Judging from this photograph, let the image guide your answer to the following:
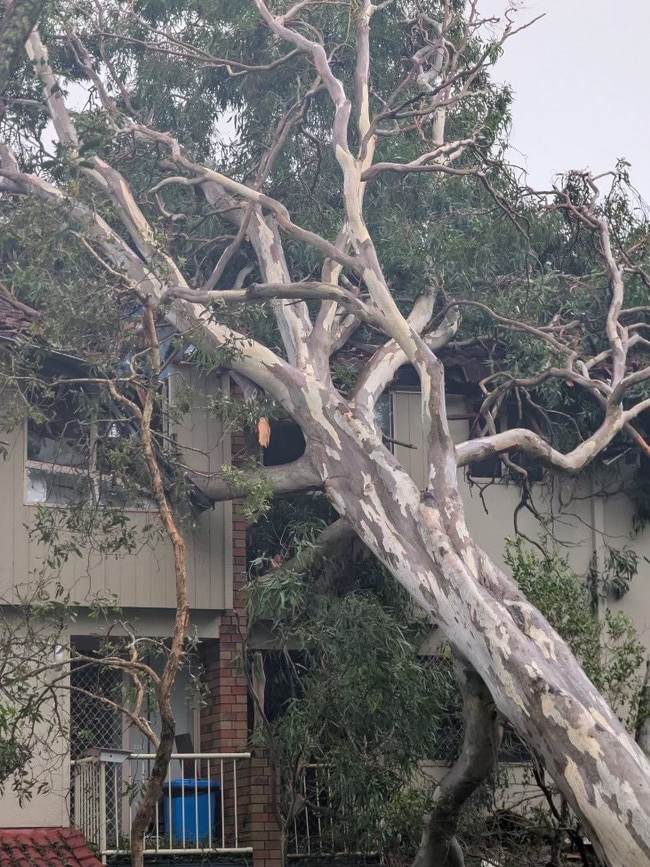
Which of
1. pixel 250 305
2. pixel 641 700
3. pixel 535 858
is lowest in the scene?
pixel 535 858

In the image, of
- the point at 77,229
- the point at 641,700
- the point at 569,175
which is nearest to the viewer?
the point at 641,700

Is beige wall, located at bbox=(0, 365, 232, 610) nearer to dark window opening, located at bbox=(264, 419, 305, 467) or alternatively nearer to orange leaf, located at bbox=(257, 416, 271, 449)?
orange leaf, located at bbox=(257, 416, 271, 449)

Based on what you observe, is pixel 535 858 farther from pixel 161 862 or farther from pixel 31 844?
pixel 31 844

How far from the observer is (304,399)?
13523 mm

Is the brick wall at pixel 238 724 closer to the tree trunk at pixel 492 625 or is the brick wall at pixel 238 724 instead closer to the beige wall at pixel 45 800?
the beige wall at pixel 45 800

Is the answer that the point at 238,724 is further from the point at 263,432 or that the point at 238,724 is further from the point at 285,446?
the point at 285,446

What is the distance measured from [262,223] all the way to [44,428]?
323 cm

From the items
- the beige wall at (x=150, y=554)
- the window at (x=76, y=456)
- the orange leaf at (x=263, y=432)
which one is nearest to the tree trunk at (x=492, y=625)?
the orange leaf at (x=263, y=432)

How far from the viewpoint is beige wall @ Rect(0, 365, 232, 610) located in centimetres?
1402

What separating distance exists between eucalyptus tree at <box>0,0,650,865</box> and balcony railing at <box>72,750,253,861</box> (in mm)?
2765

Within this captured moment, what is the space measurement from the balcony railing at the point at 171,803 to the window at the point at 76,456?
263 centimetres

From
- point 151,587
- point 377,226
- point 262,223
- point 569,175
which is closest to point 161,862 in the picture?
point 151,587

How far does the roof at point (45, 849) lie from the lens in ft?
39.6

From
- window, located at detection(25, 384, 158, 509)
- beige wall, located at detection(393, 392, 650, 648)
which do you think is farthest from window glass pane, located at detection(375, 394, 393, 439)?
window, located at detection(25, 384, 158, 509)
